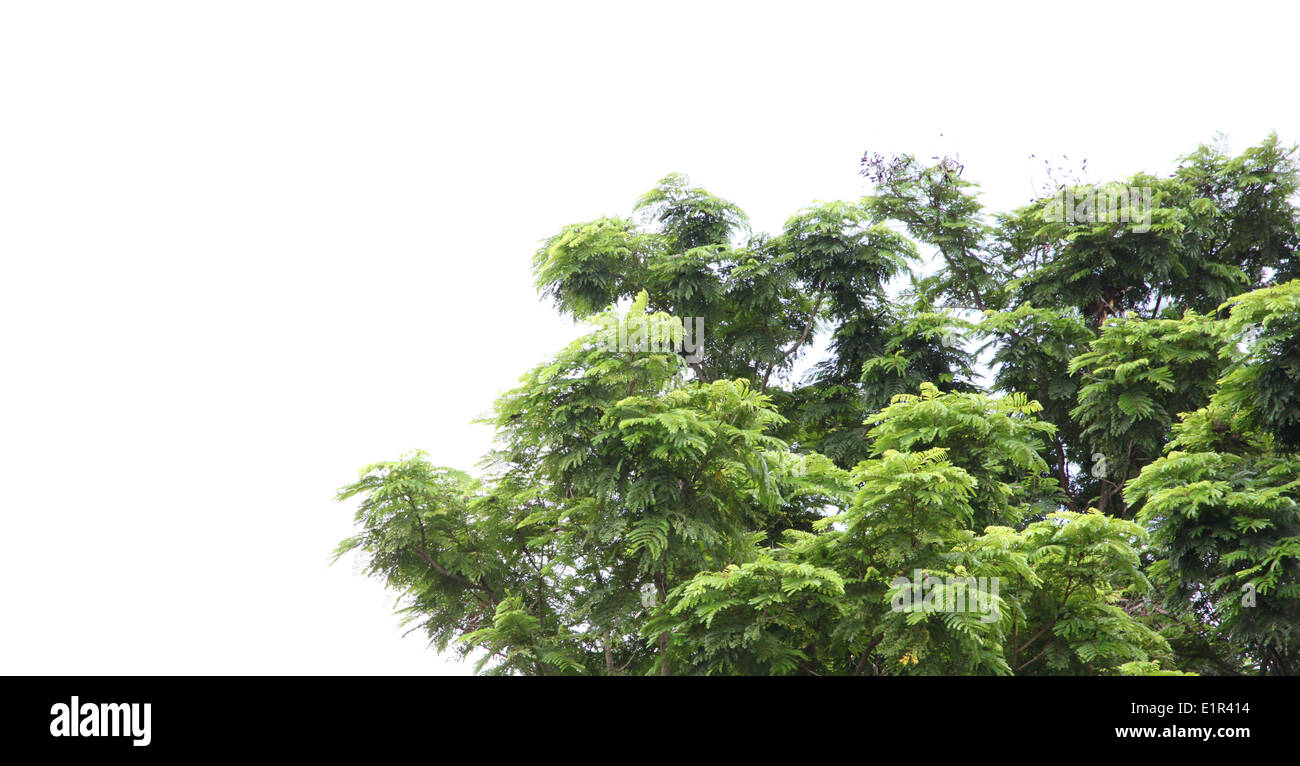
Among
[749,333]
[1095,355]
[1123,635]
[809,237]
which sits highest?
[809,237]

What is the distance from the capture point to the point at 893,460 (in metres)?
9.05

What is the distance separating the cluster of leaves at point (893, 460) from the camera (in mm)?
9195

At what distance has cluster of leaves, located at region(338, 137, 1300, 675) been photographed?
30.2 ft

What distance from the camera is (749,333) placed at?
14930 millimetres

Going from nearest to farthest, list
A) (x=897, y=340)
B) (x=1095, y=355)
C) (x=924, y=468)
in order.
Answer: (x=924, y=468) < (x=1095, y=355) < (x=897, y=340)

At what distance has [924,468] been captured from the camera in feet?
29.9
